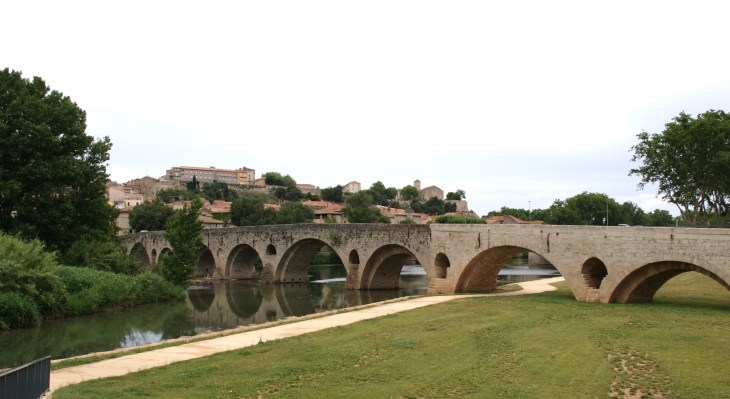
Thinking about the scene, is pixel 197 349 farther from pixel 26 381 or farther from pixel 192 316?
pixel 192 316

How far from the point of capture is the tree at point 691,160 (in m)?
29.6

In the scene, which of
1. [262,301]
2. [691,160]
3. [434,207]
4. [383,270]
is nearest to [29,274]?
[262,301]

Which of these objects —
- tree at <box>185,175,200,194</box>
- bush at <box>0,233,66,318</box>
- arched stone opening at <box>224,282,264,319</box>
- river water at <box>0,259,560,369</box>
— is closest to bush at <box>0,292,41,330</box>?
bush at <box>0,233,66,318</box>

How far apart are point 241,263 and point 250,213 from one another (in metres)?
23.1

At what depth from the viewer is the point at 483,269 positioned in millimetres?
29875

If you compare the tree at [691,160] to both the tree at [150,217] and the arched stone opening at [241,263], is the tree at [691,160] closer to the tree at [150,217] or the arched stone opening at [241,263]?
the arched stone opening at [241,263]

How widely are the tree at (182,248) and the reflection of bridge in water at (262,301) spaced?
180 cm

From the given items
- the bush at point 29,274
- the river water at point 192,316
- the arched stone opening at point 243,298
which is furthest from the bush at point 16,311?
the arched stone opening at point 243,298

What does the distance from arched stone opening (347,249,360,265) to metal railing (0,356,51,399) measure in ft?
105

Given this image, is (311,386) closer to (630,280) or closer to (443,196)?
(630,280)

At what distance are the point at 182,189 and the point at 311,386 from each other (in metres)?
133

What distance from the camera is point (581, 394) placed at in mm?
9562

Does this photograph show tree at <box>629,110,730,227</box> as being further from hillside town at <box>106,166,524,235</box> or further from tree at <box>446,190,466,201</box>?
tree at <box>446,190,466,201</box>

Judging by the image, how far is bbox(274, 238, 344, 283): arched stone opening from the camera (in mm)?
46750
